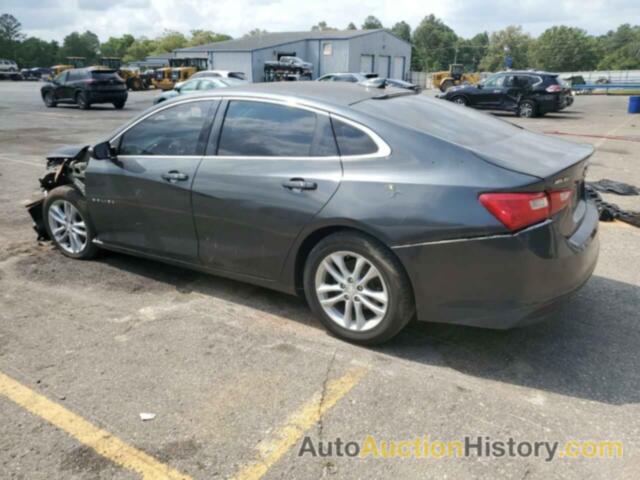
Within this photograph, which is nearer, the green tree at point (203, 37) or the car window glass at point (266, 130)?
the car window glass at point (266, 130)

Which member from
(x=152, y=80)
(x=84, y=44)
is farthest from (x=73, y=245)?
(x=84, y=44)

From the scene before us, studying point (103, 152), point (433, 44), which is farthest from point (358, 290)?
point (433, 44)

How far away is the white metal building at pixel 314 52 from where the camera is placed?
173 feet

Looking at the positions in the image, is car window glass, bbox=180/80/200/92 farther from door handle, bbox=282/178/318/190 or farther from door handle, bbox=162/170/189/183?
door handle, bbox=282/178/318/190

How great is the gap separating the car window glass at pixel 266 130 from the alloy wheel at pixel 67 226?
1881 millimetres

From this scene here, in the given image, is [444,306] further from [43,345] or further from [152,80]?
[152,80]

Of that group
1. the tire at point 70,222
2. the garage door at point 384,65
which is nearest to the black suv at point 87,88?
the tire at point 70,222

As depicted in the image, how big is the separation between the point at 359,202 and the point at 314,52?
5485cm

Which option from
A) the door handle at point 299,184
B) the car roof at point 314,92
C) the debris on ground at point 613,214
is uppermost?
the car roof at point 314,92

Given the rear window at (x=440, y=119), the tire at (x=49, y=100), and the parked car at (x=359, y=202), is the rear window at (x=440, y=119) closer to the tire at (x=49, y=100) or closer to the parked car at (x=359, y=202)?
the parked car at (x=359, y=202)

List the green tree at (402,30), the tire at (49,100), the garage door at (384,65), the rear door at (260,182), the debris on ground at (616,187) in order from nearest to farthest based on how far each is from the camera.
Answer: the rear door at (260,182) < the debris on ground at (616,187) < the tire at (49,100) < the garage door at (384,65) < the green tree at (402,30)

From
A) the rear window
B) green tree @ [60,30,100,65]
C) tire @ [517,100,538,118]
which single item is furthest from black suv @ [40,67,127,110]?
green tree @ [60,30,100,65]

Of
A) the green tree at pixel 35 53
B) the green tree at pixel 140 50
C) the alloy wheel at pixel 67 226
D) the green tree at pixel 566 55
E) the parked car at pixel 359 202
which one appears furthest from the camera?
the green tree at pixel 140 50

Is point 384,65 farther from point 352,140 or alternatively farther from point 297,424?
point 297,424
